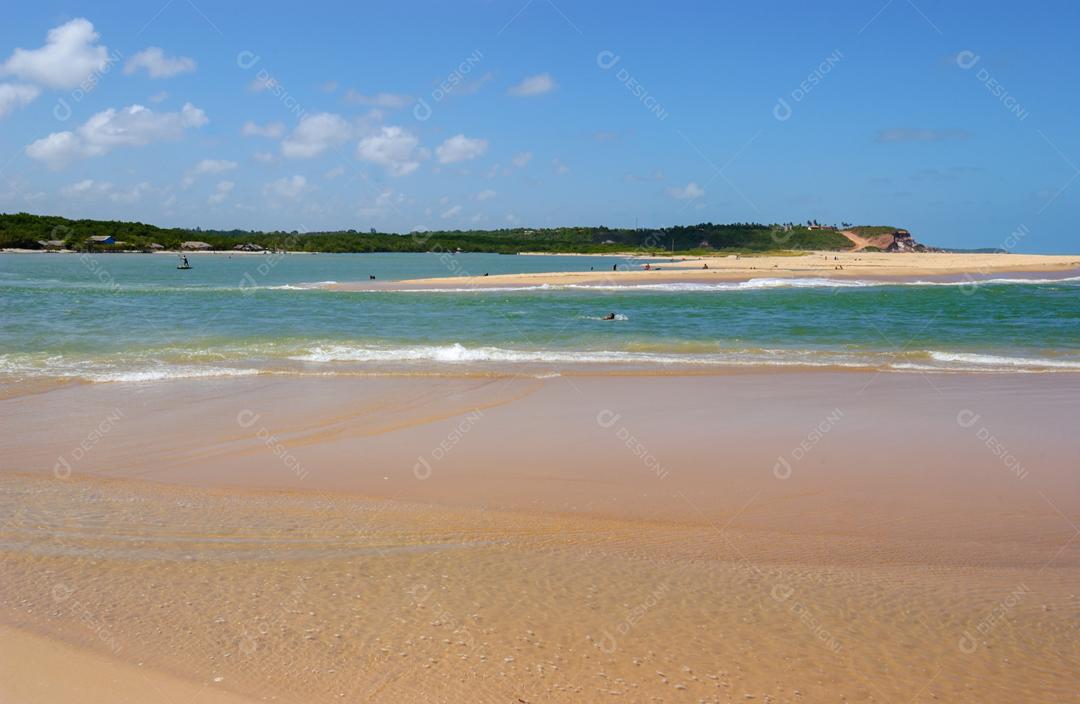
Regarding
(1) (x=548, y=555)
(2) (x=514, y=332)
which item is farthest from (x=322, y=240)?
(1) (x=548, y=555)

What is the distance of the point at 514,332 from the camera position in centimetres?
2347

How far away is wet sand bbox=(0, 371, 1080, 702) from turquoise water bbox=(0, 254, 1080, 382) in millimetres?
6195

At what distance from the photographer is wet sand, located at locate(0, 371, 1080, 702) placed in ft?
13.1

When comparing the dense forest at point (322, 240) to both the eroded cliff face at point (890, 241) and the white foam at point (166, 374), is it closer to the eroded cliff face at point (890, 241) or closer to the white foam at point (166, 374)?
the eroded cliff face at point (890, 241)

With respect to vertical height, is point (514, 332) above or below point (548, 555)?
above

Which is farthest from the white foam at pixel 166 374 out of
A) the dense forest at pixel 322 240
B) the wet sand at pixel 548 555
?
the dense forest at pixel 322 240

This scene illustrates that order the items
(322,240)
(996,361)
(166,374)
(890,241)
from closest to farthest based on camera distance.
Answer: (166,374) → (996,361) → (890,241) → (322,240)

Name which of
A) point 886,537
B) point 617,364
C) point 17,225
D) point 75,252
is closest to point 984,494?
point 886,537

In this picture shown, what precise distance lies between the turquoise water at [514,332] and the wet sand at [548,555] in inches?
244

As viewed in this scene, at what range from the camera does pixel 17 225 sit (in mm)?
141750

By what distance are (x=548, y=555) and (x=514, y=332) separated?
18.0m

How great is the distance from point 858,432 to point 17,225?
168415 mm

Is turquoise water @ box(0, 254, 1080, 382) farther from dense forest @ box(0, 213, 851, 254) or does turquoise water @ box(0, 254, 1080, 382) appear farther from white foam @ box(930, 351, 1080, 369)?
dense forest @ box(0, 213, 851, 254)

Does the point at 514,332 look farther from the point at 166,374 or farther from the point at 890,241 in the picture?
the point at 890,241
